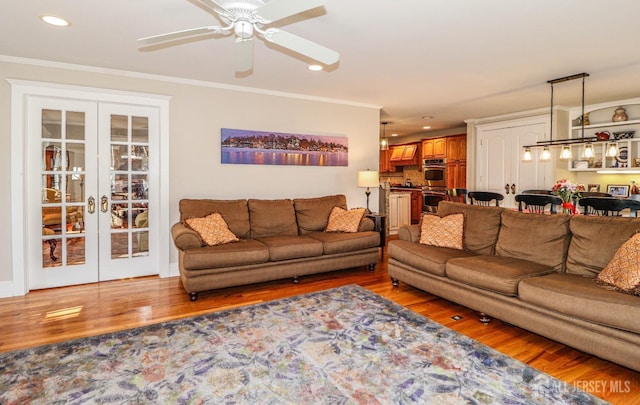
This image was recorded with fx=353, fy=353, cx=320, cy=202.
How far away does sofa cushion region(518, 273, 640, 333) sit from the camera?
2104mm

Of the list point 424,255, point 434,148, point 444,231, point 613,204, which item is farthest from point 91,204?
point 434,148

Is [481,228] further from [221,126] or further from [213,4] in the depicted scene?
[221,126]

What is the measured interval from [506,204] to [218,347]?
602 cm

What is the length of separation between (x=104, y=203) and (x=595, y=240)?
4893 millimetres

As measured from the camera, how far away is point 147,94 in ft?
13.6

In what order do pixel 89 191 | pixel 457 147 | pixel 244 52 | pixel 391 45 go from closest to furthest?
pixel 244 52, pixel 391 45, pixel 89 191, pixel 457 147

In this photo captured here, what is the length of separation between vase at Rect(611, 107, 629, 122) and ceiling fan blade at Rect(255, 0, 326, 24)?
5752 mm

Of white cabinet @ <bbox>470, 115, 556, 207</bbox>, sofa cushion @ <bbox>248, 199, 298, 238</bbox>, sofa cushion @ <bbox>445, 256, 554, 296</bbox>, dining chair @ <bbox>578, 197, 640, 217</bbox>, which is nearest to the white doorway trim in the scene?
sofa cushion @ <bbox>248, 199, 298, 238</bbox>

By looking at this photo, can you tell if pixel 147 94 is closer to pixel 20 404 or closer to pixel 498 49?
Result: pixel 20 404

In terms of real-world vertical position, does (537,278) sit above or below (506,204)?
below

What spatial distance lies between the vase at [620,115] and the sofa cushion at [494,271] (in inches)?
155

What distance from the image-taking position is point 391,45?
10.5 feet

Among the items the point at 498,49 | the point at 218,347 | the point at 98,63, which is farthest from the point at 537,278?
the point at 98,63

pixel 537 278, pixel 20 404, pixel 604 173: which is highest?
pixel 604 173
